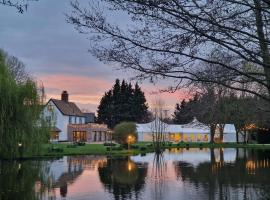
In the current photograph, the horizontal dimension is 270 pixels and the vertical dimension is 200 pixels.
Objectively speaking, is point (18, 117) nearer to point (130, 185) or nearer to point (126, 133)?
point (130, 185)

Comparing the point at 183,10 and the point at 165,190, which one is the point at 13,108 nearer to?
the point at 165,190

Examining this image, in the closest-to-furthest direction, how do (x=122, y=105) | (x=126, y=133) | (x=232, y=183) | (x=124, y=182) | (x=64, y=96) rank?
(x=232, y=183) → (x=124, y=182) → (x=126, y=133) → (x=64, y=96) → (x=122, y=105)

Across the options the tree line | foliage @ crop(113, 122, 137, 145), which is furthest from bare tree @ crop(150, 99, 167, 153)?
the tree line

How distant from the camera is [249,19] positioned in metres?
→ 5.96

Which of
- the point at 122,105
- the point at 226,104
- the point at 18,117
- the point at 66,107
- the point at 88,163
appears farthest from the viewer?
the point at 122,105

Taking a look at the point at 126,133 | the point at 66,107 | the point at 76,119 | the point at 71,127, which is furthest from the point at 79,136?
the point at 126,133

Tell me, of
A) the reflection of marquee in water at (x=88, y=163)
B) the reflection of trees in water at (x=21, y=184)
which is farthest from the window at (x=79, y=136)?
the reflection of trees in water at (x=21, y=184)

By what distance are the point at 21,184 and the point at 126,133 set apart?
3174 cm

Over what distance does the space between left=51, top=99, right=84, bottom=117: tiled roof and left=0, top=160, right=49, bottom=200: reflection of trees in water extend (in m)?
50.6

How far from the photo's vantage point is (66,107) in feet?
268

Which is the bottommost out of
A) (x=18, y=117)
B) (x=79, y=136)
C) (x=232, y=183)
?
(x=232, y=183)

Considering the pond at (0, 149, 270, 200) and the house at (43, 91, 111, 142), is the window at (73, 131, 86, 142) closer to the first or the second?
the house at (43, 91, 111, 142)

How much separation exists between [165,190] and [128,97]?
250 ft

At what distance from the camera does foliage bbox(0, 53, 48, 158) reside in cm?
3058
